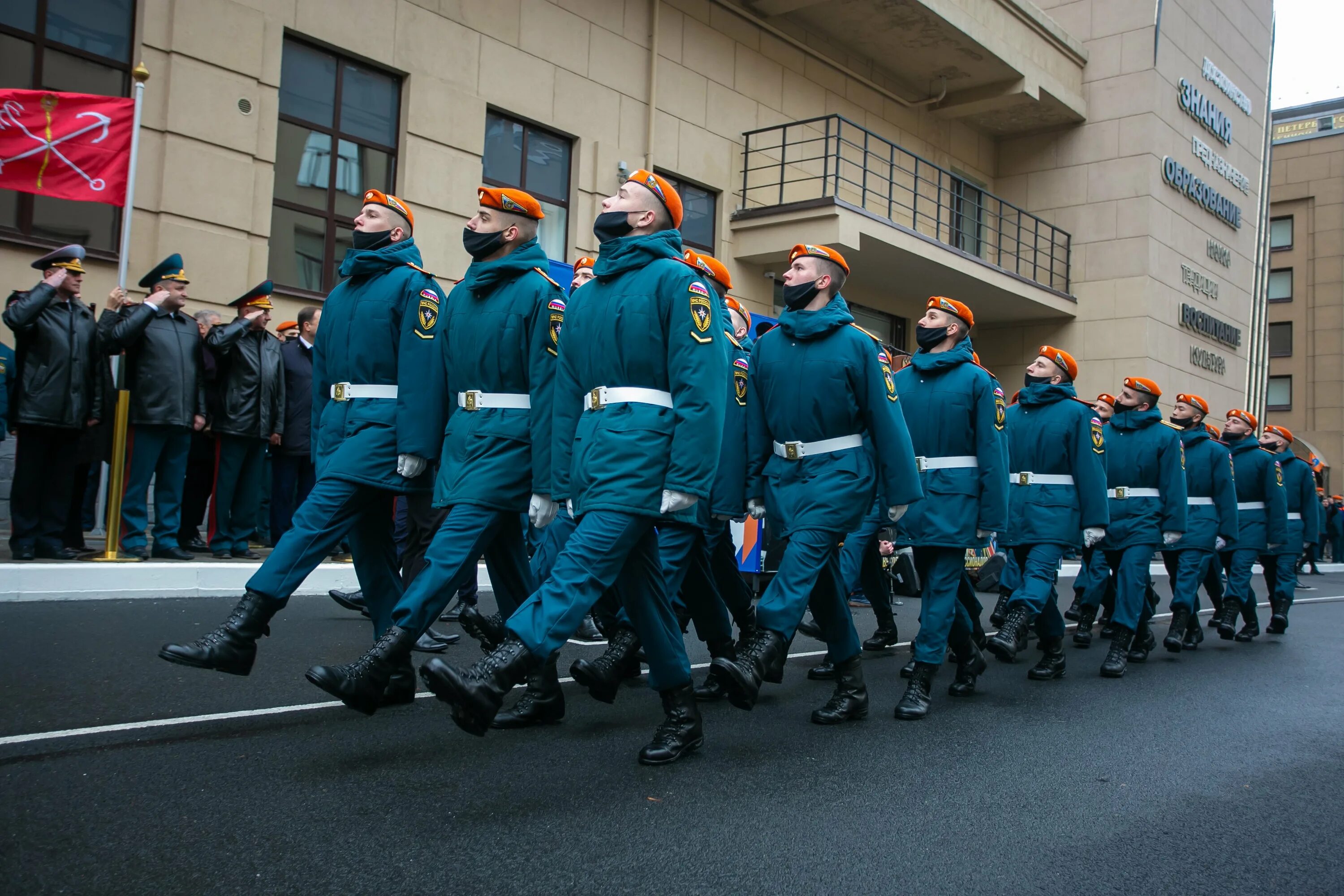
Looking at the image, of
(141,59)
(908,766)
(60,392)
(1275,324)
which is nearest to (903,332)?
(141,59)

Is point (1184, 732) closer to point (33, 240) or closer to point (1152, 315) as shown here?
point (33, 240)

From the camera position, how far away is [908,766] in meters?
4.21

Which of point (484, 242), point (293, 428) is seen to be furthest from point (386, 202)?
point (293, 428)

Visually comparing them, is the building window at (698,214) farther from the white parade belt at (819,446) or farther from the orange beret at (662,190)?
the orange beret at (662,190)

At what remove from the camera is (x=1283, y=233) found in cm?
4659

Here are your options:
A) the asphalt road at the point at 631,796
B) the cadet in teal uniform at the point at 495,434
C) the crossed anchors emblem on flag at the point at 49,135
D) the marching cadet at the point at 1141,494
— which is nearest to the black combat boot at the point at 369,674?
the cadet in teal uniform at the point at 495,434

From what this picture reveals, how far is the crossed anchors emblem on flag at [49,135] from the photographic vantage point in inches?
319

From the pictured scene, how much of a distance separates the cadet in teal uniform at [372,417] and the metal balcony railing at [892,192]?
11786 millimetres

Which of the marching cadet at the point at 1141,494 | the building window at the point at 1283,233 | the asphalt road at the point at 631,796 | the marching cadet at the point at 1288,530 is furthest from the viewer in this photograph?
the building window at the point at 1283,233

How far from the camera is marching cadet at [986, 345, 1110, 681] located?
6691 mm

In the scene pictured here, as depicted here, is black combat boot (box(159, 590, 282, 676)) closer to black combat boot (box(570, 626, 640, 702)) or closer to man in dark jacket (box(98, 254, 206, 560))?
black combat boot (box(570, 626, 640, 702))

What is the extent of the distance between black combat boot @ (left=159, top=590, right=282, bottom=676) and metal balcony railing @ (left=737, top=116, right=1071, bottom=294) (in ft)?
42.1

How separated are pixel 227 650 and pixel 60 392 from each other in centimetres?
464

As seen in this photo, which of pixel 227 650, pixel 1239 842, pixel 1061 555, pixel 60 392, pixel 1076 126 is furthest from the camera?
pixel 1076 126
